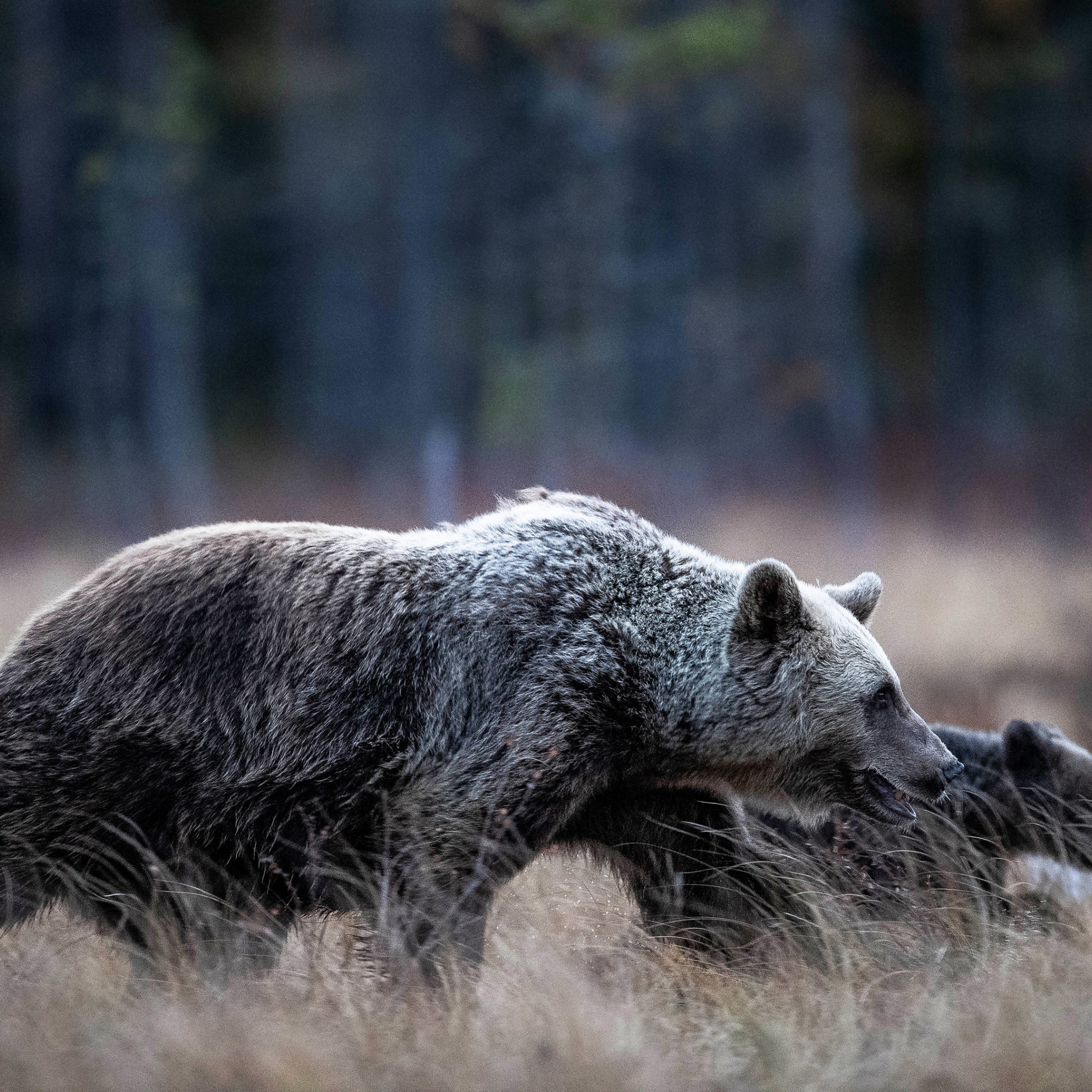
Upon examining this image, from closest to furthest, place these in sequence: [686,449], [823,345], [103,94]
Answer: [103,94] → [823,345] → [686,449]

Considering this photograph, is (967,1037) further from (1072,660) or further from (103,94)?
(103,94)

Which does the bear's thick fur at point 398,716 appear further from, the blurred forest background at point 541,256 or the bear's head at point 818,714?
the blurred forest background at point 541,256

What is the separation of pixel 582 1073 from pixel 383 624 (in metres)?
1.57

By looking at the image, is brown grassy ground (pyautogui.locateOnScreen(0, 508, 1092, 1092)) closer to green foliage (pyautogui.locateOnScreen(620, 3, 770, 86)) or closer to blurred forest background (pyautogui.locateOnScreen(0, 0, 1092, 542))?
blurred forest background (pyautogui.locateOnScreen(0, 0, 1092, 542))

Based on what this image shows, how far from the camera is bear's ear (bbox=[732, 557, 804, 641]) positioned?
12.6 ft

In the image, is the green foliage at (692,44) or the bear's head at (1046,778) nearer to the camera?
the bear's head at (1046,778)

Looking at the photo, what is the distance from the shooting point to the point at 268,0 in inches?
738

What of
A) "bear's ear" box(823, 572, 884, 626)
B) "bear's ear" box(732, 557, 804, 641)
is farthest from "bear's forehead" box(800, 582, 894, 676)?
"bear's ear" box(823, 572, 884, 626)

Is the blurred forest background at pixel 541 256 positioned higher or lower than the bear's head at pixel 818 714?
higher

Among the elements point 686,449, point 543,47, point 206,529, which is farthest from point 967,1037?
point 686,449

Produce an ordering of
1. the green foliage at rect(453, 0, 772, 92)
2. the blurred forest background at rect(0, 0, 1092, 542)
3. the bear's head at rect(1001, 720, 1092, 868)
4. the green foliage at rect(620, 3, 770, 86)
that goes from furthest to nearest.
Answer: the blurred forest background at rect(0, 0, 1092, 542) → the green foliage at rect(620, 3, 770, 86) → the green foliage at rect(453, 0, 772, 92) → the bear's head at rect(1001, 720, 1092, 868)

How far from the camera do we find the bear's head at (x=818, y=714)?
392 cm

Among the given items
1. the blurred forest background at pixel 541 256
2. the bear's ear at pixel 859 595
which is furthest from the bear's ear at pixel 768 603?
the blurred forest background at pixel 541 256

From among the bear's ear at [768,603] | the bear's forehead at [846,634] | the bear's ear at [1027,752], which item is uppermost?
the bear's ear at [768,603]
